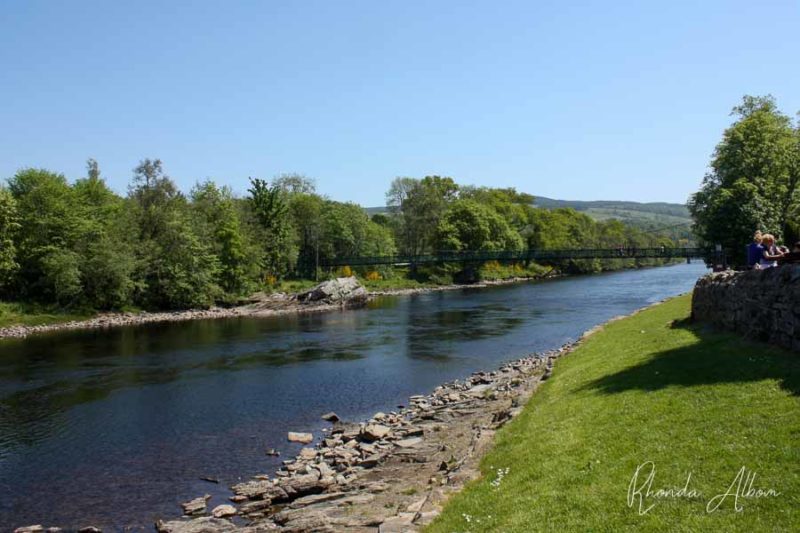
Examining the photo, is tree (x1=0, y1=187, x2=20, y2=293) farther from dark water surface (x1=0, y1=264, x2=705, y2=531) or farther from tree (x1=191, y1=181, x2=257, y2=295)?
tree (x1=191, y1=181, x2=257, y2=295)

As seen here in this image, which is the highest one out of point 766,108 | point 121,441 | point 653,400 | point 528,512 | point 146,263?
point 766,108

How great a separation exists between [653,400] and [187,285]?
231 ft

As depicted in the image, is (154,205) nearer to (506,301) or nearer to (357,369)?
(506,301)

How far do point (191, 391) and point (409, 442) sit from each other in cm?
1654

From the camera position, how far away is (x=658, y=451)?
11867 mm

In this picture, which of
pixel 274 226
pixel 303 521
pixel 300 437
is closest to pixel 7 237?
pixel 274 226

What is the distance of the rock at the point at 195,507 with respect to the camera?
710 inches

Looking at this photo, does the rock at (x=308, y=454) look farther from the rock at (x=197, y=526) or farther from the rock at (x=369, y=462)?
the rock at (x=197, y=526)

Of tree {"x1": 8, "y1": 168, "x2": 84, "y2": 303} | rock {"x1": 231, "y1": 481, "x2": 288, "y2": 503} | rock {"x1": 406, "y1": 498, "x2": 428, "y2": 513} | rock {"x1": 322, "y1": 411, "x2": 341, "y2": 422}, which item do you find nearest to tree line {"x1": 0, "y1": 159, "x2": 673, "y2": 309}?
tree {"x1": 8, "y1": 168, "x2": 84, "y2": 303}

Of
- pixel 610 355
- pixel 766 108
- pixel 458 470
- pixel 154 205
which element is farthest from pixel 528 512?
pixel 154 205

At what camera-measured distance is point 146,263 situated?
75312mm

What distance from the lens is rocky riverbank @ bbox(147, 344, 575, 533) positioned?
15.0 meters

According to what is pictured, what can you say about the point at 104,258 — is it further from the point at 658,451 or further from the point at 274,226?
the point at 658,451

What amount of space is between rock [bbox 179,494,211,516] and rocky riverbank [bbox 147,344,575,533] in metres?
0.03
